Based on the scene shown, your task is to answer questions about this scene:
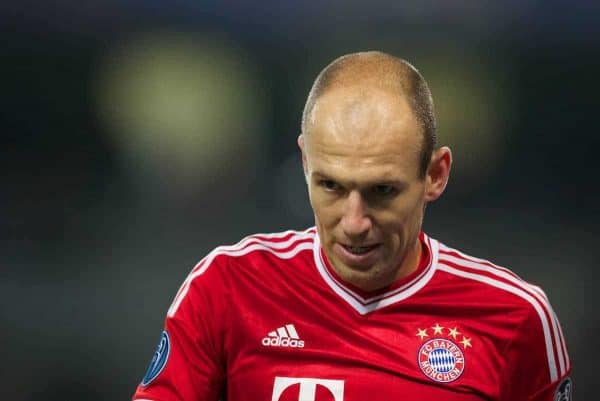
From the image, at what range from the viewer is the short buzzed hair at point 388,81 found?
1749 mm

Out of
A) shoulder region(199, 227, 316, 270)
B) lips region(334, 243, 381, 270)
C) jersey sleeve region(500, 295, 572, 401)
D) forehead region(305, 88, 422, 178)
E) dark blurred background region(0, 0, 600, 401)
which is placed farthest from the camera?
dark blurred background region(0, 0, 600, 401)

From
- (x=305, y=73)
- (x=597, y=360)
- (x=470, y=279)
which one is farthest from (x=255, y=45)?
(x=470, y=279)

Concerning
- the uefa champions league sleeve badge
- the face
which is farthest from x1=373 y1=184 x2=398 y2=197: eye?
the uefa champions league sleeve badge

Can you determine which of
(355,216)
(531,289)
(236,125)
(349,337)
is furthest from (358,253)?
(236,125)

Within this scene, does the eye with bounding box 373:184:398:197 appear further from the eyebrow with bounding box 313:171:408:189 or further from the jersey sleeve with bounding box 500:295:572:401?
the jersey sleeve with bounding box 500:295:572:401

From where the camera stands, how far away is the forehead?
65.7 inches

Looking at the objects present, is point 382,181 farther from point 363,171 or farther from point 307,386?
point 307,386

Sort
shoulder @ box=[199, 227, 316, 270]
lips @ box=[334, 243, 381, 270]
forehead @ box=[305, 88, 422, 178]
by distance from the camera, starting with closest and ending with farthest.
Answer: forehead @ box=[305, 88, 422, 178] → lips @ box=[334, 243, 381, 270] → shoulder @ box=[199, 227, 316, 270]

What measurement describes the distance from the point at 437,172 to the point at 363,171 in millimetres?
263

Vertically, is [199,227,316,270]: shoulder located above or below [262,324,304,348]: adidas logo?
above

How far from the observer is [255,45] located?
4.78 metres

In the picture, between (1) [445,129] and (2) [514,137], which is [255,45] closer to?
(1) [445,129]

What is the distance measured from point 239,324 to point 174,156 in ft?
10.0

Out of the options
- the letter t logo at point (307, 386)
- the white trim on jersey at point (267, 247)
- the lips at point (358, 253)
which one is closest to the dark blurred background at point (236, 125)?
the white trim on jersey at point (267, 247)
